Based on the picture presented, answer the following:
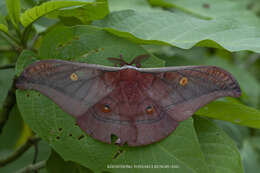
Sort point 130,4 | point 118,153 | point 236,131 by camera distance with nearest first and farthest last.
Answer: point 118,153 → point 130,4 → point 236,131

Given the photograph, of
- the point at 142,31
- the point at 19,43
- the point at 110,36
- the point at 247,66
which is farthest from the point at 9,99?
the point at 247,66

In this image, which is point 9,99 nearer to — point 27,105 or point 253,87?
point 27,105

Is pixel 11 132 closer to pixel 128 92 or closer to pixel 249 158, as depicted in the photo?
pixel 128 92

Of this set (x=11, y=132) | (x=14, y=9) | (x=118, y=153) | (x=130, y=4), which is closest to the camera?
(x=118, y=153)

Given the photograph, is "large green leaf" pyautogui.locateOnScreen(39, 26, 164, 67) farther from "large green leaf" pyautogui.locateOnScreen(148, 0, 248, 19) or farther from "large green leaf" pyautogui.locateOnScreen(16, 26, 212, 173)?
"large green leaf" pyautogui.locateOnScreen(148, 0, 248, 19)

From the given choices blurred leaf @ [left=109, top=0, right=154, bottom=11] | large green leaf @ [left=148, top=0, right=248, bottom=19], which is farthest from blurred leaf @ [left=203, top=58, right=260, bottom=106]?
blurred leaf @ [left=109, top=0, right=154, bottom=11]

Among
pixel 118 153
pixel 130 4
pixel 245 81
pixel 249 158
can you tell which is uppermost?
pixel 130 4

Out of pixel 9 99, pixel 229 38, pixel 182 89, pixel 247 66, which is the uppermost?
pixel 229 38

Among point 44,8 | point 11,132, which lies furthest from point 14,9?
point 11,132
